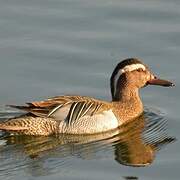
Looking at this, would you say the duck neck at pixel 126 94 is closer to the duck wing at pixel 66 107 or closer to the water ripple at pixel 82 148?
the water ripple at pixel 82 148

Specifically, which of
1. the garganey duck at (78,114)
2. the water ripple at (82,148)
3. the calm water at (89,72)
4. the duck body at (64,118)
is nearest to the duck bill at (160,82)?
the garganey duck at (78,114)

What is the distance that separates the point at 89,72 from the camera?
51.0 feet

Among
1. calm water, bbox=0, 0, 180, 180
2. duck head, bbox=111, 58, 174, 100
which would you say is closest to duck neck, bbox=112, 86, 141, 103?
duck head, bbox=111, 58, 174, 100

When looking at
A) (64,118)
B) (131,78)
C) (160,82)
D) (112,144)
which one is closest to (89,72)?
(131,78)

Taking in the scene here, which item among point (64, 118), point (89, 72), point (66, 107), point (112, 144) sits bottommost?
point (112, 144)

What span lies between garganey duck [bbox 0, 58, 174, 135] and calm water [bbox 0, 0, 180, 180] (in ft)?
0.53

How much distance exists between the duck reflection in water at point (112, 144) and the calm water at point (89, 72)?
1 centimetres

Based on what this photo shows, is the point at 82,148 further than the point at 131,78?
No

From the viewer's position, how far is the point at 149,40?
16.6 metres

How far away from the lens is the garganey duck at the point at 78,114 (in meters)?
14.0

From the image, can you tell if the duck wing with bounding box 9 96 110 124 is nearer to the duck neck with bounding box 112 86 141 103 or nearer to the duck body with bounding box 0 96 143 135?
the duck body with bounding box 0 96 143 135

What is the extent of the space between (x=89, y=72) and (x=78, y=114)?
5.12 feet

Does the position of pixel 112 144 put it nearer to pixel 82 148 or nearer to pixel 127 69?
pixel 82 148

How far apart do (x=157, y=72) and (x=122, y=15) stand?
6.90ft
